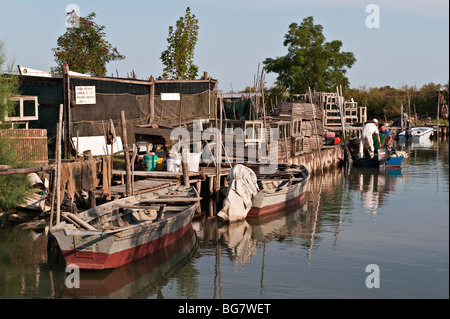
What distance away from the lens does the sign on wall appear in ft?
86.8

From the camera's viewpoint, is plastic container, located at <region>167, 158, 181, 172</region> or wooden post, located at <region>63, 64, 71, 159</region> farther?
wooden post, located at <region>63, 64, 71, 159</region>

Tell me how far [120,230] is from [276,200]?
9.44m

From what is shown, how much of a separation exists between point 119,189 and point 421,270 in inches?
419

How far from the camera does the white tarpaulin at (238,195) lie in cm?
2062

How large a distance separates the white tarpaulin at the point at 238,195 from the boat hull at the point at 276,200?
1.80 feet

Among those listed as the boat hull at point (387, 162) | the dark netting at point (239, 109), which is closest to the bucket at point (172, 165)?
the dark netting at point (239, 109)

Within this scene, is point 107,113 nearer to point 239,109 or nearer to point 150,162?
point 150,162

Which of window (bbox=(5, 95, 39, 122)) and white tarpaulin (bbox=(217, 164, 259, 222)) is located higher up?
window (bbox=(5, 95, 39, 122))

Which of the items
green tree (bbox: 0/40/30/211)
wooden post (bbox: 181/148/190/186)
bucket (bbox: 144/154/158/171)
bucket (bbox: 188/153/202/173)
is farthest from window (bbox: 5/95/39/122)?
bucket (bbox: 188/153/202/173)

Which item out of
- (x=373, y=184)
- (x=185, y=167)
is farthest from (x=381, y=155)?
(x=185, y=167)

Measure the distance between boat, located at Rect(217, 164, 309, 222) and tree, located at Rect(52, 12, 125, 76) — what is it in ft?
50.8

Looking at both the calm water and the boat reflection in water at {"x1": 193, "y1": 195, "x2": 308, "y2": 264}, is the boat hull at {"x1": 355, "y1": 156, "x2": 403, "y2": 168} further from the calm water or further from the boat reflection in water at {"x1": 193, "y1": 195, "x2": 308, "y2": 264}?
the boat reflection in water at {"x1": 193, "y1": 195, "x2": 308, "y2": 264}
